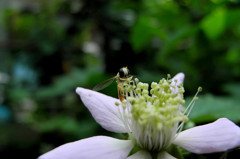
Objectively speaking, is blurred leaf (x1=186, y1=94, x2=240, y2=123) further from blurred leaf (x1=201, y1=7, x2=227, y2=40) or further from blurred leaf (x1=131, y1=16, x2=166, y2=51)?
blurred leaf (x1=131, y1=16, x2=166, y2=51)

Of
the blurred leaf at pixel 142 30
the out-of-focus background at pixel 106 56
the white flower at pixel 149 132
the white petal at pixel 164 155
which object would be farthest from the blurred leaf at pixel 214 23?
the white petal at pixel 164 155

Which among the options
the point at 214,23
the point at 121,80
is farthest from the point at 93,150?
the point at 214,23

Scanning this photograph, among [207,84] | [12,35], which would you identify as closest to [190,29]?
[207,84]

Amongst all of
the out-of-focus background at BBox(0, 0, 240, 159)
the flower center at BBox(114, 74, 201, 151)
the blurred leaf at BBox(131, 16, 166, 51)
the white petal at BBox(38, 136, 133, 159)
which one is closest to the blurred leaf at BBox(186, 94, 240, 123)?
the out-of-focus background at BBox(0, 0, 240, 159)

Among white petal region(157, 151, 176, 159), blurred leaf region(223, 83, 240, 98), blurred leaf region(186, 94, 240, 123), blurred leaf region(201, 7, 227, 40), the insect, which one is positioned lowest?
blurred leaf region(223, 83, 240, 98)

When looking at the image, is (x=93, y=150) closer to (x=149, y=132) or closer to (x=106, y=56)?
(x=149, y=132)

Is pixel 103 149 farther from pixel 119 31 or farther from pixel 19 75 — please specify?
pixel 19 75
